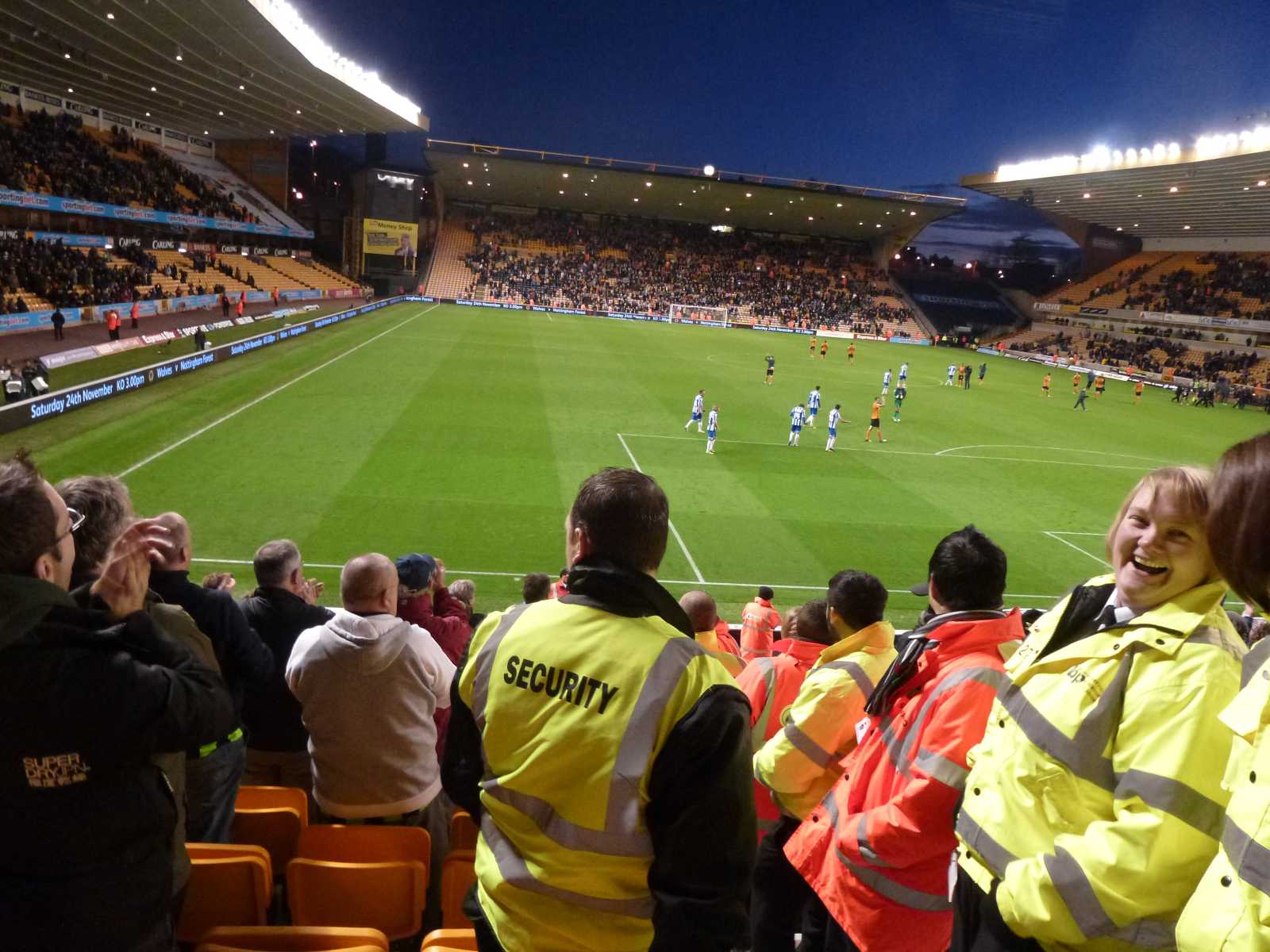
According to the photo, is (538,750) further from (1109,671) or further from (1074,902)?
(1109,671)

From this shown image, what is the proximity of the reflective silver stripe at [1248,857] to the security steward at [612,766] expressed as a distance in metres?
1.03

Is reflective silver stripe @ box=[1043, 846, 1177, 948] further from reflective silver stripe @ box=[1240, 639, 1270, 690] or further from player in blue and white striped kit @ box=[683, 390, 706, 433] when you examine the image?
player in blue and white striped kit @ box=[683, 390, 706, 433]

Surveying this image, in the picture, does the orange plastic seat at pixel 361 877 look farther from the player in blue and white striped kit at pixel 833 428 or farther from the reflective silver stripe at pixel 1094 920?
the player in blue and white striped kit at pixel 833 428

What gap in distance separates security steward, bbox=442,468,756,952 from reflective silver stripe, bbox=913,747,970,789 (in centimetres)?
93

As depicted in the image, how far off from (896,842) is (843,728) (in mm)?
602

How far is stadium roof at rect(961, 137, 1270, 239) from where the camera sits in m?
44.8

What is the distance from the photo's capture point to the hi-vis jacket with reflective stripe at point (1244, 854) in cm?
151

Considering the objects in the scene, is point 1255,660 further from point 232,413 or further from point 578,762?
point 232,413

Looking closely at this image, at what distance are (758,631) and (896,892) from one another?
14.9ft

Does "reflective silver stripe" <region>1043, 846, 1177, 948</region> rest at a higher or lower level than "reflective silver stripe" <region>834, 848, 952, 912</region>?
higher

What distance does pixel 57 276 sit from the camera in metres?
30.8

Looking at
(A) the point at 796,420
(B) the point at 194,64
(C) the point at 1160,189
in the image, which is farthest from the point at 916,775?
(C) the point at 1160,189

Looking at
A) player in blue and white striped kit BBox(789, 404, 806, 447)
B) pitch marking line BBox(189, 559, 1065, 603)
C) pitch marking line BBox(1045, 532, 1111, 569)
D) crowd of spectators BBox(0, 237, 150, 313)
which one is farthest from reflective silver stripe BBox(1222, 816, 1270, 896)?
crowd of spectators BBox(0, 237, 150, 313)

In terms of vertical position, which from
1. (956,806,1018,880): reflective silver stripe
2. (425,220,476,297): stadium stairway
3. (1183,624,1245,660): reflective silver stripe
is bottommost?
(956,806,1018,880): reflective silver stripe
